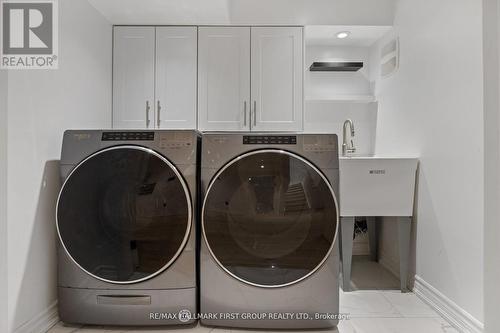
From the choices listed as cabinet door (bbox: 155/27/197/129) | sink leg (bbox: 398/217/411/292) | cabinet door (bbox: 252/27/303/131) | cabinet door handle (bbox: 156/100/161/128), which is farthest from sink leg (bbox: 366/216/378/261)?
cabinet door handle (bbox: 156/100/161/128)

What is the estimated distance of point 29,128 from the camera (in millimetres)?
1397

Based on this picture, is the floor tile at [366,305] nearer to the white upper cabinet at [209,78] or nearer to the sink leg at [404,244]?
the sink leg at [404,244]

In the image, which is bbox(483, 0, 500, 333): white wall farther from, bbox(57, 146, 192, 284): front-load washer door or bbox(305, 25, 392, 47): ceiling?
bbox(305, 25, 392, 47): ceiling

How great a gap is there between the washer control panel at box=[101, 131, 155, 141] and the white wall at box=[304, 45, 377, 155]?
1.57m

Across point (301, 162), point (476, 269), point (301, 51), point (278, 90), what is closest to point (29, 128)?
point (301, 162)

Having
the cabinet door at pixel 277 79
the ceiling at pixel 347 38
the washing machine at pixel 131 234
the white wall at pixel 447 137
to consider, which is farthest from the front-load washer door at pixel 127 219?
the ceiling at pixel 347 38

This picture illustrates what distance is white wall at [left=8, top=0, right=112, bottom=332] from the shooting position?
1.31 meters

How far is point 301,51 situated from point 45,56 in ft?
5.65

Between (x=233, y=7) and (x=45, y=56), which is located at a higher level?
(x=233, y=7)

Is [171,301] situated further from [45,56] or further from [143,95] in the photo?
[143,95]

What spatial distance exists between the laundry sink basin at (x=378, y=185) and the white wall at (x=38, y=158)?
1.60 m

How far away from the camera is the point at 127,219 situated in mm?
1438

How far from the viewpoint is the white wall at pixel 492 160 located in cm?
98

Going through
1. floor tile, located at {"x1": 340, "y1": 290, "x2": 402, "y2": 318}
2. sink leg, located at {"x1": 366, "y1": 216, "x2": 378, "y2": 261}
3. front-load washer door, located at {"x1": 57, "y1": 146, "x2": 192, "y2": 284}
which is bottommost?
floor tile, located at {"x1": 340, "y1": 290, "x2": 402, "y2": 318}
